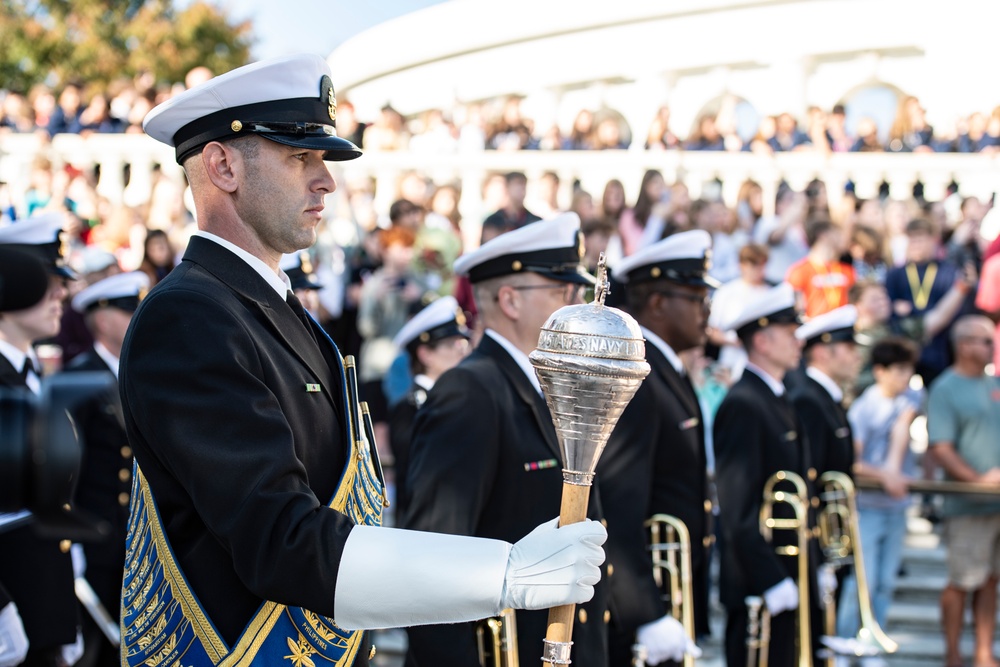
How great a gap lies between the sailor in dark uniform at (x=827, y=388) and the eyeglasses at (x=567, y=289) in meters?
3.13

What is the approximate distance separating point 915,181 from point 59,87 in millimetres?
26339

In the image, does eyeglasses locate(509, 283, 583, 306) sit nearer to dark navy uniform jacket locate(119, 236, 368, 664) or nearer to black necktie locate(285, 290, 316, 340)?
black necktie locate(285, 290, 316, 340)

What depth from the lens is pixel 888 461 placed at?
30.6 ft

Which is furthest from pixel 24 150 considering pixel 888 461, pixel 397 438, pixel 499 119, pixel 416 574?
pixel 416 574

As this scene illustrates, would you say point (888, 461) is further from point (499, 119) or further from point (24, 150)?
point (24, 150)

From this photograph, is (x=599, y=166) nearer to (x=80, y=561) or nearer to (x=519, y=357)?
(x=80, y=561)

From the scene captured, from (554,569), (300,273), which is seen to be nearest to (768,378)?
(300,273)

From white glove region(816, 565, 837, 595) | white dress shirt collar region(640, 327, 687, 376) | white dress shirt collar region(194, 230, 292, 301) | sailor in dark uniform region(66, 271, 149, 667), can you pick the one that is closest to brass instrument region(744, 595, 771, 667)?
white glove region(816, 565, 837, 595)

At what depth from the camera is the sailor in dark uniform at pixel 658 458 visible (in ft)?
16.9

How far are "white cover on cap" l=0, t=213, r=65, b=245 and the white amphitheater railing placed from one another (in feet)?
30.3

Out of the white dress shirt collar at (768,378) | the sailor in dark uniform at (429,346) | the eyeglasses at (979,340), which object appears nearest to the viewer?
the white dress shirt collar at (768,378)

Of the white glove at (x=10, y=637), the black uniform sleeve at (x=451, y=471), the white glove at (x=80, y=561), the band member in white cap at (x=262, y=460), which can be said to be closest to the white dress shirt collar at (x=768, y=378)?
the black uniform sleeve at (x=451, y=471)

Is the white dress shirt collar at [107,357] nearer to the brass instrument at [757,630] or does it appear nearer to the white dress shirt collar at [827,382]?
the brass instrument at [757,630]

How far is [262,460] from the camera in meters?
2.55
